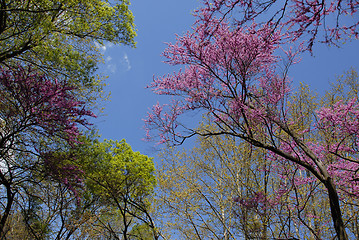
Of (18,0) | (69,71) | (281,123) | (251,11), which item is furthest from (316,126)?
(18,0)

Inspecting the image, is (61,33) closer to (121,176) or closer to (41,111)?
(41,111)

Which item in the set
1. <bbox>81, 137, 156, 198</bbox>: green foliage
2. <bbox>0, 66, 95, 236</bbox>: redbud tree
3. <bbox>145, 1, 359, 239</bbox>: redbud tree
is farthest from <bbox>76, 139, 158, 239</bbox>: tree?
<bbox>145, 1, 359, 239</bbox>: redbud tree

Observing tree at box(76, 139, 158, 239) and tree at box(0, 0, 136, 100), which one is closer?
tree at box(0, 0, 136, 100)

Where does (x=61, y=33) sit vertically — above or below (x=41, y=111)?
above

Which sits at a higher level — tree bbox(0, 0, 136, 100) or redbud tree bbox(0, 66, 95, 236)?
tree bbox(0, 0, 136, 100)

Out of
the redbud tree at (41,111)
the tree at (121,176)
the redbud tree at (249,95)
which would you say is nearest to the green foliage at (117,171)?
the tree at (121,176)

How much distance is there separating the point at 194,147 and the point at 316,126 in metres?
6.05

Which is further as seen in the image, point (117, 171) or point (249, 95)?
point (117, 171)

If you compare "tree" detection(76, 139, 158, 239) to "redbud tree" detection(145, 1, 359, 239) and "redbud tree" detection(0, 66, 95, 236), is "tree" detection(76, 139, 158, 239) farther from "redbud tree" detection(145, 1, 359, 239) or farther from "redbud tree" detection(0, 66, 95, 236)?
"redbud tree" detection(145, 1, 359, 239)

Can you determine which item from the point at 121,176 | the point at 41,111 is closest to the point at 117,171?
the point at 121,176

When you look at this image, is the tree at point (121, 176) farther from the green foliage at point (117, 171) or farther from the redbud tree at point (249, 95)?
the redbud tree at point (249, 95)

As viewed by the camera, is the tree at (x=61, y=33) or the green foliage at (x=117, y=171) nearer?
the tree at (x=61, y=33)

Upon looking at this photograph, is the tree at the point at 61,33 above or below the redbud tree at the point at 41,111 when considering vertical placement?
above

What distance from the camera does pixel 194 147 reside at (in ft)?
33.8
